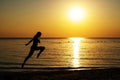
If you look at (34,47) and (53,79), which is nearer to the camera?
(53,79)

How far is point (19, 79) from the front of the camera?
53.1 feet

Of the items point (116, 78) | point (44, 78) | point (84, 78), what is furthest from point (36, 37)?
point (116, 78)

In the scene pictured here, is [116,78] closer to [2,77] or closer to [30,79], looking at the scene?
[30,79]

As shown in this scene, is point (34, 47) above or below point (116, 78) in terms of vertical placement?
above

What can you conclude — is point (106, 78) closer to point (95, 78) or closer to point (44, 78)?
point (95, 78)

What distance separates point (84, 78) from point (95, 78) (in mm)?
632

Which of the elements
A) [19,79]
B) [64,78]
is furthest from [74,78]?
[19,79]

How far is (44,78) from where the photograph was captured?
17.0 m

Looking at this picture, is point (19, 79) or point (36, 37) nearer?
point (19, 79)

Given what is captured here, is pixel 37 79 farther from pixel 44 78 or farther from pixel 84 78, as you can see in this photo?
pixel 84 78

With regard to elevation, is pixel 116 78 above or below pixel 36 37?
below

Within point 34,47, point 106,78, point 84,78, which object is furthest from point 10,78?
point 106,78

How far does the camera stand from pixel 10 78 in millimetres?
16094

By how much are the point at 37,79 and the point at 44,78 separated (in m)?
0.57
